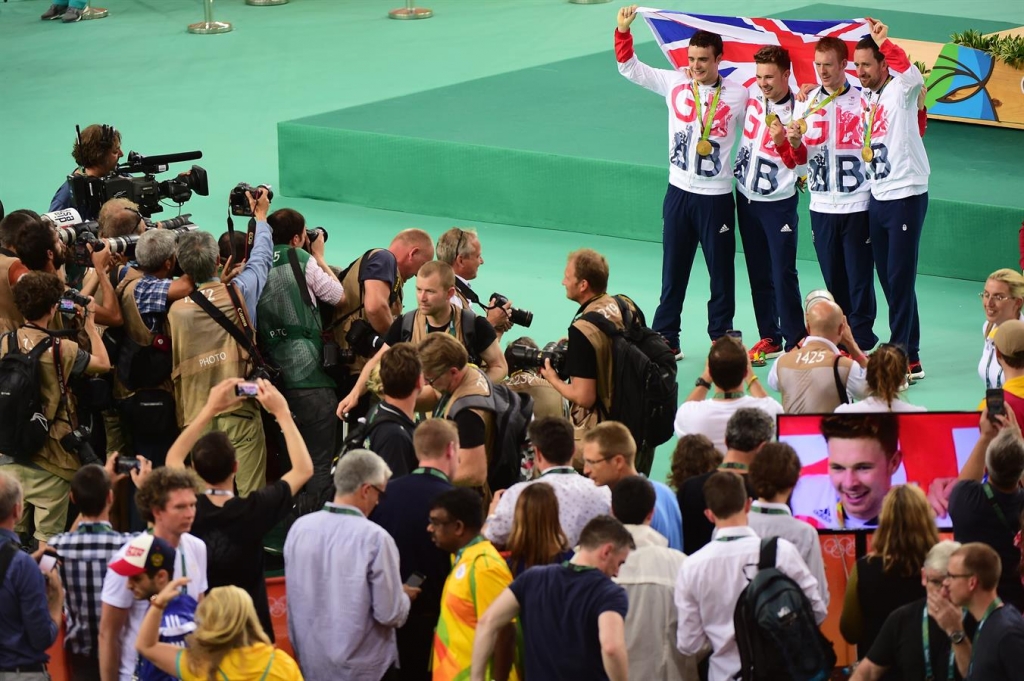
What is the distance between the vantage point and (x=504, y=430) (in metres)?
5.75

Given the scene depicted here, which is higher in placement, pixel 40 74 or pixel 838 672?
pixel 838 672

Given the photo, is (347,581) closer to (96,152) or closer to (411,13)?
(96,152)

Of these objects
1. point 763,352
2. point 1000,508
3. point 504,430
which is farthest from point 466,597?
point 763,352

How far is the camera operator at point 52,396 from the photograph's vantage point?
5.98 meters

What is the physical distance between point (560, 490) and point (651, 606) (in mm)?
482

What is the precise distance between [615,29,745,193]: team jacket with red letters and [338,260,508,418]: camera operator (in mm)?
2570

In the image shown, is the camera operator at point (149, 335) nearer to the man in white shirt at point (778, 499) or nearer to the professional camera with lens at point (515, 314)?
the professional camera with lens at point (515, 314)

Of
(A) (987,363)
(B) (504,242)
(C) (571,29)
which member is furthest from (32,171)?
(A) (987,363)

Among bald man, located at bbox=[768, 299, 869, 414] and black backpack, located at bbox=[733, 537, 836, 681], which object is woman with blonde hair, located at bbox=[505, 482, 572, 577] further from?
bald man, located at bbox=[768, 299, 869, 414]

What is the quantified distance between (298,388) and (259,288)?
487 mm

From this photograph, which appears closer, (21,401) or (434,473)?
(434,473)

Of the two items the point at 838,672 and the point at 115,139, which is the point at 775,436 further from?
the point at 115,139

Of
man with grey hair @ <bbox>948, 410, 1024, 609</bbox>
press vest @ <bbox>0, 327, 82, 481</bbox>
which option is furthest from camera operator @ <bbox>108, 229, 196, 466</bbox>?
man with grey hair @ <bbox>948, 410, 1024, 609</bbox>

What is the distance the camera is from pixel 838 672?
510cm
